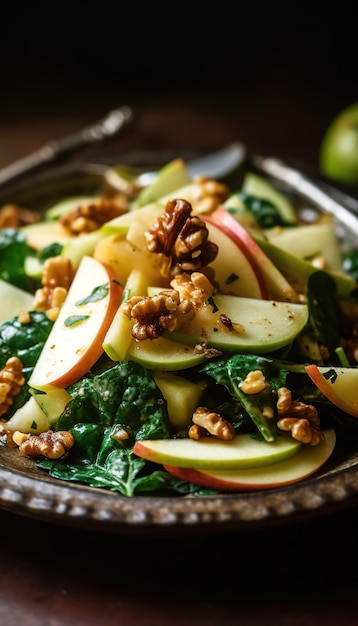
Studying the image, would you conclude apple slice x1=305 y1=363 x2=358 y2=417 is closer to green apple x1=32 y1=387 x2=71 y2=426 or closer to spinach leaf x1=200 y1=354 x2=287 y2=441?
spinach leaf x1=200 y1=354 x2=287 y2=441

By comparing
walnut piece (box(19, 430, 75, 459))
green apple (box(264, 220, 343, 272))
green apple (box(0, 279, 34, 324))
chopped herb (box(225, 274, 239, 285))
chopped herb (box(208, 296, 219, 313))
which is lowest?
green apple (box(264, 220, 343, 272))

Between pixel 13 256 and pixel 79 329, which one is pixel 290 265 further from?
pixel 13 256

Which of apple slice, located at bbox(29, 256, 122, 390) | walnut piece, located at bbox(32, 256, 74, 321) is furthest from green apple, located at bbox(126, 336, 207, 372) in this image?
walnut piece, located at bbox(32, 256, 74, 321)

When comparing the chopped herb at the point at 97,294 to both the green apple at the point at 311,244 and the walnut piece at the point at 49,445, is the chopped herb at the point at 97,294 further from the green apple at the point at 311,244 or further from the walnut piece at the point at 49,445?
the green apple at the point at 311,244

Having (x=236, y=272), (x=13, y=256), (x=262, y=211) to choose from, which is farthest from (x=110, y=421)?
(x=262, y=211)

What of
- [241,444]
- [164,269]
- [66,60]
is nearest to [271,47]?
[66,60]

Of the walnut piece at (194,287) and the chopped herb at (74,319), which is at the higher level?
the chopped herb at (74,319)

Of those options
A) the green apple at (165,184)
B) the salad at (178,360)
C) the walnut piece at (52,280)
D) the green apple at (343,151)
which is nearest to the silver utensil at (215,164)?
the green apple at (165,184)
